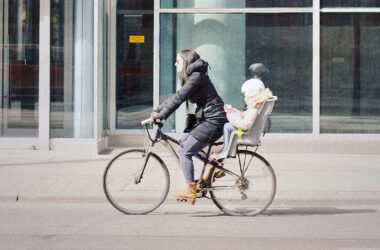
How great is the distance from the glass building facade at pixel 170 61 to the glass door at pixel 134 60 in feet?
0.06

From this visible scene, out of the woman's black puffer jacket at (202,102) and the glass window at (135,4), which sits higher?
the glass window at (135,4)

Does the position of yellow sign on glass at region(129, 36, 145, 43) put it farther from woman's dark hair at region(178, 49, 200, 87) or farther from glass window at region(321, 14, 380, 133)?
woman's dark hair at region(178, 49, 200, 87)

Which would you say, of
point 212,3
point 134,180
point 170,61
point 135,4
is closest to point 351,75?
point 212,3

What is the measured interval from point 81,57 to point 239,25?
2.85 m

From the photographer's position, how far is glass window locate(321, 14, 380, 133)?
572 inches

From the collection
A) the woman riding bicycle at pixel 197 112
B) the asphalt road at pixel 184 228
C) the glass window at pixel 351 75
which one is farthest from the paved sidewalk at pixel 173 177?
the woman riding bicycle at pixel 197 112

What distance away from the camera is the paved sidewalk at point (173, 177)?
31.1 ft

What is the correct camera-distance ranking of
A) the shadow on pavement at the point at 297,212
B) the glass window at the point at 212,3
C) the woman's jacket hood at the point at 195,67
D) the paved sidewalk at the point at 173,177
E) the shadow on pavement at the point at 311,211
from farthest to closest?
the glass window at the point at 212,3, the paved sidewalk at the point at 173,177, the shadow on pavement at the point at 311,211, the shadow on pavement at the point at 297,212, the woman's jacket hood at the point at 195,67

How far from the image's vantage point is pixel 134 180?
851 centimetres

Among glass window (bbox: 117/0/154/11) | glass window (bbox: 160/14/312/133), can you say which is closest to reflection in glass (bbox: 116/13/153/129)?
glass window (bbox: 117/0/154/11)

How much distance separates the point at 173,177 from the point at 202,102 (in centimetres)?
303

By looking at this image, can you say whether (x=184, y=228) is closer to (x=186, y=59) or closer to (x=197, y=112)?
(x=197, y=112)

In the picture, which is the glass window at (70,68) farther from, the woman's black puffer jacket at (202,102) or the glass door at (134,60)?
the woman's black puffer jacket at (202,102)

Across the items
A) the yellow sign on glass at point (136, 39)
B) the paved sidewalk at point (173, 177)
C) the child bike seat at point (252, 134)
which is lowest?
the paved sidewalk at point (173, 177)
